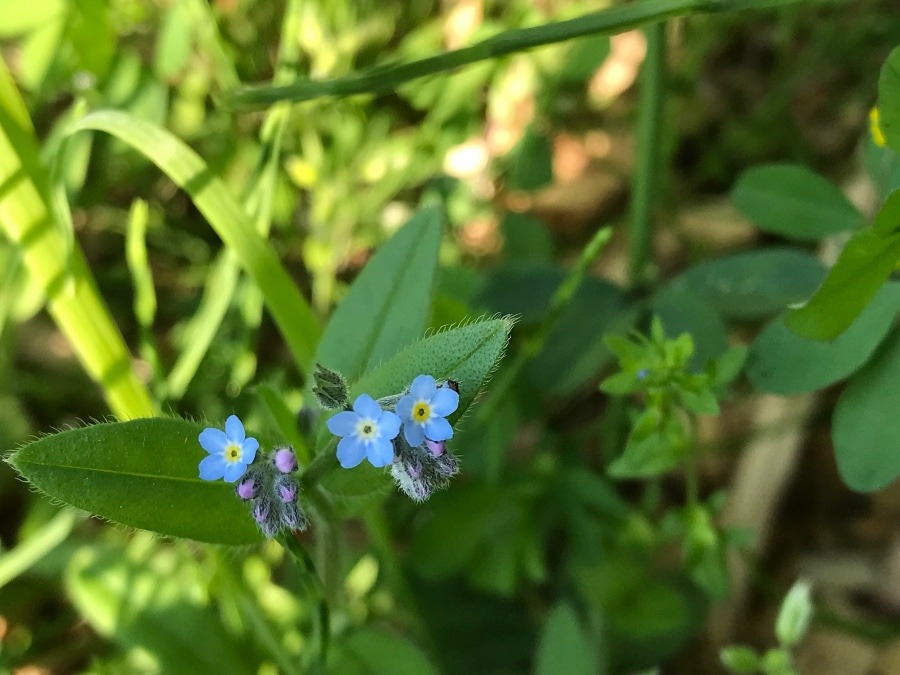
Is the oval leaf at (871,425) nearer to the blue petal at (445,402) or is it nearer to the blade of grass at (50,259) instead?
the blue petal at (445,402)

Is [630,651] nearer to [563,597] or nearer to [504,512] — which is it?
[563,597]

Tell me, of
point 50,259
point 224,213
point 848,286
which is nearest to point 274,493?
point 224,213

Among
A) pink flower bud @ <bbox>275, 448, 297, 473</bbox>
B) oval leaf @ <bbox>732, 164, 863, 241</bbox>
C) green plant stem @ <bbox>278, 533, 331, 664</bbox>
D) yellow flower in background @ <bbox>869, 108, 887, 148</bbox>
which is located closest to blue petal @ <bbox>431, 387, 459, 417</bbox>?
pink flower bud @ <bbox>275, 448, 297, 473</bbox>

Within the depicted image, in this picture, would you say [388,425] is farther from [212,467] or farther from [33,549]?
[33,549]

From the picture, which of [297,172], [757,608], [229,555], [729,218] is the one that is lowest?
[757,608]

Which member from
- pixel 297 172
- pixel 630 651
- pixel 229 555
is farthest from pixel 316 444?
pixel 630 651

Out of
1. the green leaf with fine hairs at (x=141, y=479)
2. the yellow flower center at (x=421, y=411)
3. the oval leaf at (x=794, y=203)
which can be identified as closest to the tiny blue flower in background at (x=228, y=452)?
the green leaf with fine hairs at (x=141, y=479)
